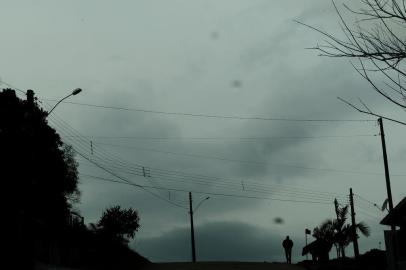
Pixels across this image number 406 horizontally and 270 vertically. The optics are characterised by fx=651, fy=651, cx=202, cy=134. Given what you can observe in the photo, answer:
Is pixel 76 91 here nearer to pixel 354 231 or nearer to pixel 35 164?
pixel 35 164

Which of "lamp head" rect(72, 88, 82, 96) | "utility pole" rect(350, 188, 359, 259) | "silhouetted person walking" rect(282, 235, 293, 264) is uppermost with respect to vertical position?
"lamp head" rect(72, 88, 82, 96)

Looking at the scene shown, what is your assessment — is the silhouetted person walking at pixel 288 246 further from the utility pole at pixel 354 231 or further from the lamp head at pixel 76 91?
the lamp head at pixel 76 91

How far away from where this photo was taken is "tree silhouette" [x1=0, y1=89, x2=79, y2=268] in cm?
Answer: 3372

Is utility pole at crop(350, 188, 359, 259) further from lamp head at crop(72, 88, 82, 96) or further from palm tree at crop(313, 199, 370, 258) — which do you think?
lamp head at crop(72, 88, 82, 96)

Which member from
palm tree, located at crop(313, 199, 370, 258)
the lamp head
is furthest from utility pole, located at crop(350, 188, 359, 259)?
the lamp head

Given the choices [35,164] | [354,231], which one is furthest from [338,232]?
[35,164]

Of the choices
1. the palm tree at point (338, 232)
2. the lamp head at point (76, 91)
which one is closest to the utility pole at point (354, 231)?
the palm tree at point (338, 232)

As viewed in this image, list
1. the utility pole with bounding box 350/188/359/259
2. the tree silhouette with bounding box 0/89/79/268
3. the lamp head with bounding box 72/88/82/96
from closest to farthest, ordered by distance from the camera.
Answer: the lamp head with bounding box 72/88/82/96, the tree silhouette with bounding box 0/89/79/268, the utility pole with bounding box 350/188/359/259

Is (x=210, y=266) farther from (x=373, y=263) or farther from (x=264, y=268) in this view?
(x=373, y=263)

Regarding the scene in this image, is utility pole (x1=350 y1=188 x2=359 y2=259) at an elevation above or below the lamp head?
below

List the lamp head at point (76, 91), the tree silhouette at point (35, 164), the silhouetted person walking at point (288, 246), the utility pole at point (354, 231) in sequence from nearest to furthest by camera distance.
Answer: the lamp head at point (76, 91) < the tree silhouette at point (35, 164) < the silhouetted person walking at point (288, 246) < the utility pole at point (354, 231)

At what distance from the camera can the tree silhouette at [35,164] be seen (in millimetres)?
33722

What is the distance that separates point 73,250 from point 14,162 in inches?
250

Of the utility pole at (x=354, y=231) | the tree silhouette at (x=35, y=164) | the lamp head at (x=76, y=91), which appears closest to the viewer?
the lamp head at (x=76, y=91)
